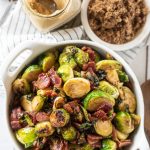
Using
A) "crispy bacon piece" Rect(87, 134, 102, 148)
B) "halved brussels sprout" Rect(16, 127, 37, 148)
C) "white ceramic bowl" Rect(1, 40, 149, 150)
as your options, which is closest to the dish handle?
"white ceramic bowl" Rect(1, 40, 149, 150)

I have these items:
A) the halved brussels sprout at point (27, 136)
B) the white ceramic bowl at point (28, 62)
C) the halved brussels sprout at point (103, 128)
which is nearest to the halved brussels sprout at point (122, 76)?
the white ceramic bowl at point (28, 62)

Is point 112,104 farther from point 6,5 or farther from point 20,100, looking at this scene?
point 6,5

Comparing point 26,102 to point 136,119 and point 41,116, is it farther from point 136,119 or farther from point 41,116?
point 136,119

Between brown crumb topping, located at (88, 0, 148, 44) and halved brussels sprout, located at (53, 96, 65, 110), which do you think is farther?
brown crumb topping, located at (88, 0, 148, 44)

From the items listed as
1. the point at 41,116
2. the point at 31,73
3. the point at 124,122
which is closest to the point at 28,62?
the point at 31,73

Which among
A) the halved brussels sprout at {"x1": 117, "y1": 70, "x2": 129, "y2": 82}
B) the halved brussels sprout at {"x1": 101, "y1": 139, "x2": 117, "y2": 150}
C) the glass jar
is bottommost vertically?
the halved brussels sprout at {"x1": 101, "y1": 139, "x2": 117, "y2": 150}

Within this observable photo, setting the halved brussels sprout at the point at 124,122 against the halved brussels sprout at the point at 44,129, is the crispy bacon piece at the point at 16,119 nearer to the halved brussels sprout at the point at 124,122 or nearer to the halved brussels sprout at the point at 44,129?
the halved brussels sprout at the point at 44,129

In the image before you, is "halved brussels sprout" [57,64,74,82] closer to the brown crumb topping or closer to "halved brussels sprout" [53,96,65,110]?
"halved brussels sprout" [53,96,65,110]
